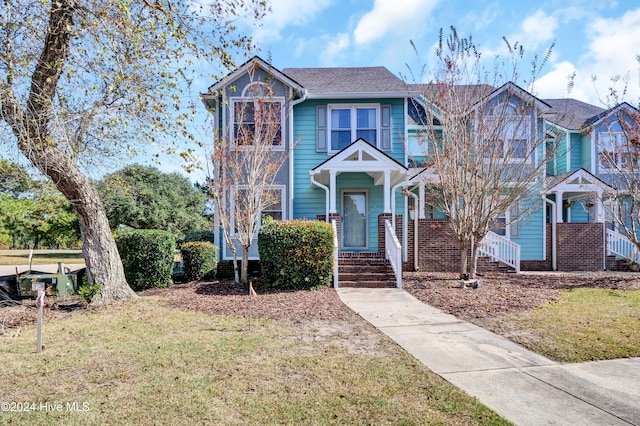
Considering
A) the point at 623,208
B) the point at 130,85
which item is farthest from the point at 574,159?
the point at 130,85

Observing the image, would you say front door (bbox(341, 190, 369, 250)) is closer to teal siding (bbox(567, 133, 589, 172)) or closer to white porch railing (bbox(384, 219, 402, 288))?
white porch railing (bbox(384, 219, 402, 288))

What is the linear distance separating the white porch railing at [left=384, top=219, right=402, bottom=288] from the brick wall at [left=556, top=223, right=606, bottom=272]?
723 cm

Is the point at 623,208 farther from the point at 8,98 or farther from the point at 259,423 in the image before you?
the point at 8,98

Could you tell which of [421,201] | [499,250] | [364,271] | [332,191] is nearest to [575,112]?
[499,250]

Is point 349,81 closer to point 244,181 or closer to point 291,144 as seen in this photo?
point 291,144

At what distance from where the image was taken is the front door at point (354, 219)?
44.4ft

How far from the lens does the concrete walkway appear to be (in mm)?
3266

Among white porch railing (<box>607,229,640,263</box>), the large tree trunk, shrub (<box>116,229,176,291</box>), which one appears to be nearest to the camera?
the large tree trunk

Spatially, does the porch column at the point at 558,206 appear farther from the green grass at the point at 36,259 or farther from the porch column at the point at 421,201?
the green grass at the point at 36,259

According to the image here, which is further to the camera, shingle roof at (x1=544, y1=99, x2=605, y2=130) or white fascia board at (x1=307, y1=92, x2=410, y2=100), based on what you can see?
shingle roof at (x1=544, y1=99, x2=605, y2=130)

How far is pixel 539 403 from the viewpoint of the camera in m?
3.44

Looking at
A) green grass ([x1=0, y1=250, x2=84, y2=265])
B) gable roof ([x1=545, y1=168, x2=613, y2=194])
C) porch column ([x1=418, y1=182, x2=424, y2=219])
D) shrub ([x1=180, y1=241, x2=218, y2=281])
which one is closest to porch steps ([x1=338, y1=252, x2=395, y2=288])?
porch column ([x1=418, y1=182, x2=424, y2=219])

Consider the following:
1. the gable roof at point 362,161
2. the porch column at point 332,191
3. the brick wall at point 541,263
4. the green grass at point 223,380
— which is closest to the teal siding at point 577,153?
the brick wall at point 541,263

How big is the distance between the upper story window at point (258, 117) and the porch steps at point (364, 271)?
4161 mm
